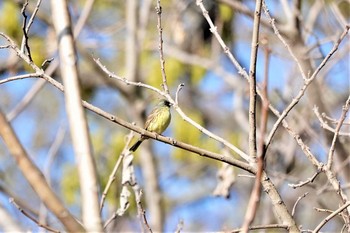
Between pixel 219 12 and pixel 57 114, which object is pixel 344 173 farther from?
pixel 57 114

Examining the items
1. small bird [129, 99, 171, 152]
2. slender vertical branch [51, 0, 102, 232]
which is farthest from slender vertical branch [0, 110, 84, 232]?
small bird [129, 99, 171, 152]

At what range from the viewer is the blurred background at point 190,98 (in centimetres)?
499

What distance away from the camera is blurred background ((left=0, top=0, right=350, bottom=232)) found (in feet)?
16.4

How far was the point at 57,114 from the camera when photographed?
40.9 feet

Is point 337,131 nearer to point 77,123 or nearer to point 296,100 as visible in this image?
point 296,100

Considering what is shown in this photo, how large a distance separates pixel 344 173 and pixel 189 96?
461 cm

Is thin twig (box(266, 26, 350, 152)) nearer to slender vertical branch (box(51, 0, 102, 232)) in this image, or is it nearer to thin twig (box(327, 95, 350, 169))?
thin twig (box(327, 95, 350, 169))

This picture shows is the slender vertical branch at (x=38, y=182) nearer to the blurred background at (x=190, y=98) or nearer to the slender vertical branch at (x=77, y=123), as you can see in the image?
the slender vertical branch at (x=77, y=123)

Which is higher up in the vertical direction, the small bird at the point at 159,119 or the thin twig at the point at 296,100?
the small bird at the point at 159,119

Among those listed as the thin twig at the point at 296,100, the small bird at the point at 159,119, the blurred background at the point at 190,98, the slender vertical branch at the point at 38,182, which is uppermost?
the blurred background at the point at 190,98

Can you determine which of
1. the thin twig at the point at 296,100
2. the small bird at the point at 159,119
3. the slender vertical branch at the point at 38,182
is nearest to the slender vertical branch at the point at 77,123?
the slender vertical branch at the point at 38,182

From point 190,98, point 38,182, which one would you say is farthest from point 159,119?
point 190,98

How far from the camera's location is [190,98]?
9898mm

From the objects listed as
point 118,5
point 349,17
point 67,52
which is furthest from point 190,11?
point 67,52
